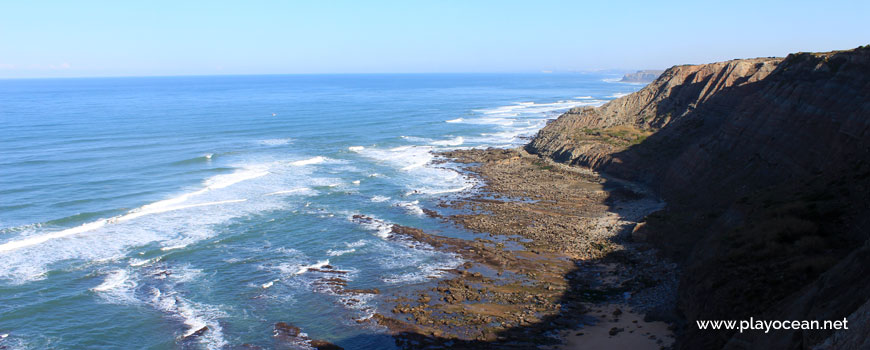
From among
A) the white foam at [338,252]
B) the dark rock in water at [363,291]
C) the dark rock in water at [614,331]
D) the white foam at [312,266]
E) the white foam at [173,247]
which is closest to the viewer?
the dark rock in water at [614,331]

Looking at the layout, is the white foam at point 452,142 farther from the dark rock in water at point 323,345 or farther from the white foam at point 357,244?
the dark rock in water at point 323,345

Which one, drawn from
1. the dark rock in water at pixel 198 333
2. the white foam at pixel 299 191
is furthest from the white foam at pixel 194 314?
the white foam at pixel 299 191

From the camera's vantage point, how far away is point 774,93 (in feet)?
148

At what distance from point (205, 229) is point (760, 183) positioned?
3930 cm

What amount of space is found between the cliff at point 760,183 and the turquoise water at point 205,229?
46.9ft

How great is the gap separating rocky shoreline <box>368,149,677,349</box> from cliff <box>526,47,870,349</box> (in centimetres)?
211

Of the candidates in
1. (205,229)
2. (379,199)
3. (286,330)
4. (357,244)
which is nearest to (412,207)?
(379,199)

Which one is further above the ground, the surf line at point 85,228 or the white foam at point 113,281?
the surf line at point 85,228

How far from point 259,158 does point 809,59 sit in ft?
190

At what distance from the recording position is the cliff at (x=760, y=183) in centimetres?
2106

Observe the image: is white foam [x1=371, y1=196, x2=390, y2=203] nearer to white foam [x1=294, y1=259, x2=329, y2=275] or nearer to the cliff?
white foam [x1=294, y1=259, x2=329, y2=275]

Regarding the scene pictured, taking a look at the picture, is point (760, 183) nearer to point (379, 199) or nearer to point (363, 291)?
point (363, 291)

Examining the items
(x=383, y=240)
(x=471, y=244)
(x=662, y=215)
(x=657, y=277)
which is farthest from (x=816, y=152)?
(x=383, y=240)

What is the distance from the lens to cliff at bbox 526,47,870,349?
21062mm
